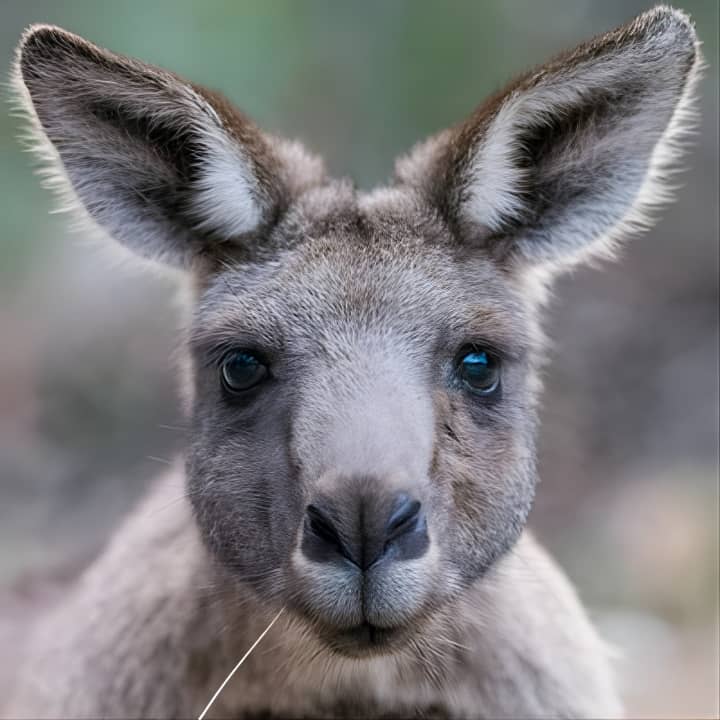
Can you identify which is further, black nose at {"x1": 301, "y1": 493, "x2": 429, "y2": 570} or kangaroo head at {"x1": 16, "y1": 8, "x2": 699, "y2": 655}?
kangaroo head at {"x1": 16, "y1": 8, "x2": 699, "y2": 655}

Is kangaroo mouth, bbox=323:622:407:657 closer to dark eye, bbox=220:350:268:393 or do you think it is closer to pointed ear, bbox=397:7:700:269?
dark eye, bbox=220:350:268:393

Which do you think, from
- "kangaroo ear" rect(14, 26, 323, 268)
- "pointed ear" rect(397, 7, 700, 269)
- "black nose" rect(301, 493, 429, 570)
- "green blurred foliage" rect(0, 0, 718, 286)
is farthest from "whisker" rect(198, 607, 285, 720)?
"green blurred foliage" rect(0, 0, 718, 286)

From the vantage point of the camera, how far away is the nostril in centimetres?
306

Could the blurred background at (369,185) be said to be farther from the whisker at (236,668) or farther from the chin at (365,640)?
the chin at (365,640)

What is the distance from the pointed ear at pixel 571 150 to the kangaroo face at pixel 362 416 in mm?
159

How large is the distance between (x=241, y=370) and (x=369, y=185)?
17.2ft

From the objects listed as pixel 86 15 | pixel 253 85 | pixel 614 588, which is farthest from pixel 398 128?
pixel 614 588

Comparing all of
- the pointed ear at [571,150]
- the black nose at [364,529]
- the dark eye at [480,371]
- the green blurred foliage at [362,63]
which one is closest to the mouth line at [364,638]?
the black nose at [364,529]

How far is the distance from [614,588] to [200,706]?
4694 millimetres

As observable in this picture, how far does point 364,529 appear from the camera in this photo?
304cm

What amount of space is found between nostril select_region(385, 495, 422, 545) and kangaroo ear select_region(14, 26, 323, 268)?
53.8 inches

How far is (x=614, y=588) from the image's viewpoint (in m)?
8.16

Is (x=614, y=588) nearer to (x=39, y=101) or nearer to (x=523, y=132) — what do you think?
(x=523, y=132)

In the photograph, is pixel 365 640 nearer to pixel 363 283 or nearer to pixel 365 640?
pixel 365 640
